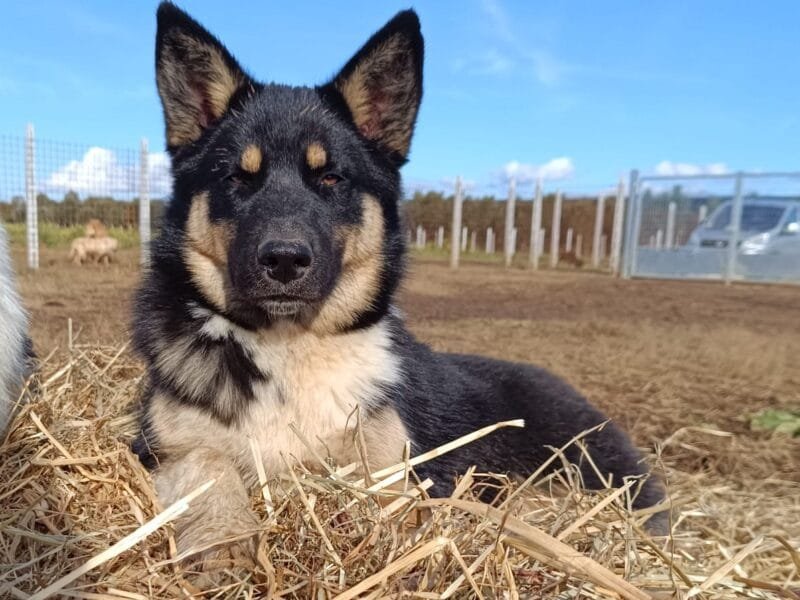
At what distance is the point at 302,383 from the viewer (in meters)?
2.56

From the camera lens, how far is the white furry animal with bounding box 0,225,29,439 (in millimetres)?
2531

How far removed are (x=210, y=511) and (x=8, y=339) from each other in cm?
124

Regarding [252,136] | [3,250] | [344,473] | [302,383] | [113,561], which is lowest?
[113,561]

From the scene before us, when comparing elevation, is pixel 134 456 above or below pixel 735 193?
below

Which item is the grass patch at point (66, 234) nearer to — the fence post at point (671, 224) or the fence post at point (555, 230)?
the fence post at point (555, 230)

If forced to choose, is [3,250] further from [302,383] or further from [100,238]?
[100,238]

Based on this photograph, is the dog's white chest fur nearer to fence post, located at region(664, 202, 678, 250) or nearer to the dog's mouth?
the dog's mouth

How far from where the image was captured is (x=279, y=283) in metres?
2.46

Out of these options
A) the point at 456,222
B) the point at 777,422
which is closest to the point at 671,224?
the point at 456,222

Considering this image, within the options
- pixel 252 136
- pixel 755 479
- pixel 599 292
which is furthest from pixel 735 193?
pixel 252 136

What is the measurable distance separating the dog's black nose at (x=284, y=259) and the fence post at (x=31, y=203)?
12943mm

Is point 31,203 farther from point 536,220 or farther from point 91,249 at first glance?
point 536,220

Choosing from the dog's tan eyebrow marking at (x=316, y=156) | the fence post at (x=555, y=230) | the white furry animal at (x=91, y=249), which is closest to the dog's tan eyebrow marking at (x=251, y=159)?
the dog's tan eyebrow marking at (x=316, y=156)

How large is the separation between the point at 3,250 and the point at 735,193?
19176 mm
